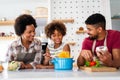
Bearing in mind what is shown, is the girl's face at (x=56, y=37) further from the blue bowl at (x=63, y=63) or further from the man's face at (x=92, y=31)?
the blue bowl at (x=63, y=63)

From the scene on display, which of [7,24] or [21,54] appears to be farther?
[7,24]

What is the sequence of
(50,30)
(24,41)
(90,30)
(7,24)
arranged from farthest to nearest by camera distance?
1. (7,24)
2. (50,30)
3. (24,41)
4. (90,30)

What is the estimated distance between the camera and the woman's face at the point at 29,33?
2057 millimetres

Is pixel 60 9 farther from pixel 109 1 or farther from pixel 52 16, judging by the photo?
pixel 109 1

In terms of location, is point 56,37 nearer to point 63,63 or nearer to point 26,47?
point 26,47

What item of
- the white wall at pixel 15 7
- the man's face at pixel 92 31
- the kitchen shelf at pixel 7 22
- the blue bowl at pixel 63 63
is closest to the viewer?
the blue bowl at pixel 63 63

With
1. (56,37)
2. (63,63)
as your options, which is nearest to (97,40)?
(56,37)

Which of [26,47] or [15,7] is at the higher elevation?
[15,7]

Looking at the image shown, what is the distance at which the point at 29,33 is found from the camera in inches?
81.3

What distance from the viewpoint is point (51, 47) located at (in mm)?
2188

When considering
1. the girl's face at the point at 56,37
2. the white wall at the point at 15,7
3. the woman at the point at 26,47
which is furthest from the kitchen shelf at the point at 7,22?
the girl's face at the point at 56,37

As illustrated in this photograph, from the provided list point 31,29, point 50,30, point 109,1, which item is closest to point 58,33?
point 50,30

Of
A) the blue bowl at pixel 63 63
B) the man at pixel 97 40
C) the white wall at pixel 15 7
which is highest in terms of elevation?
the white wall at pixel 15 7

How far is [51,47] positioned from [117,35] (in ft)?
2.20
